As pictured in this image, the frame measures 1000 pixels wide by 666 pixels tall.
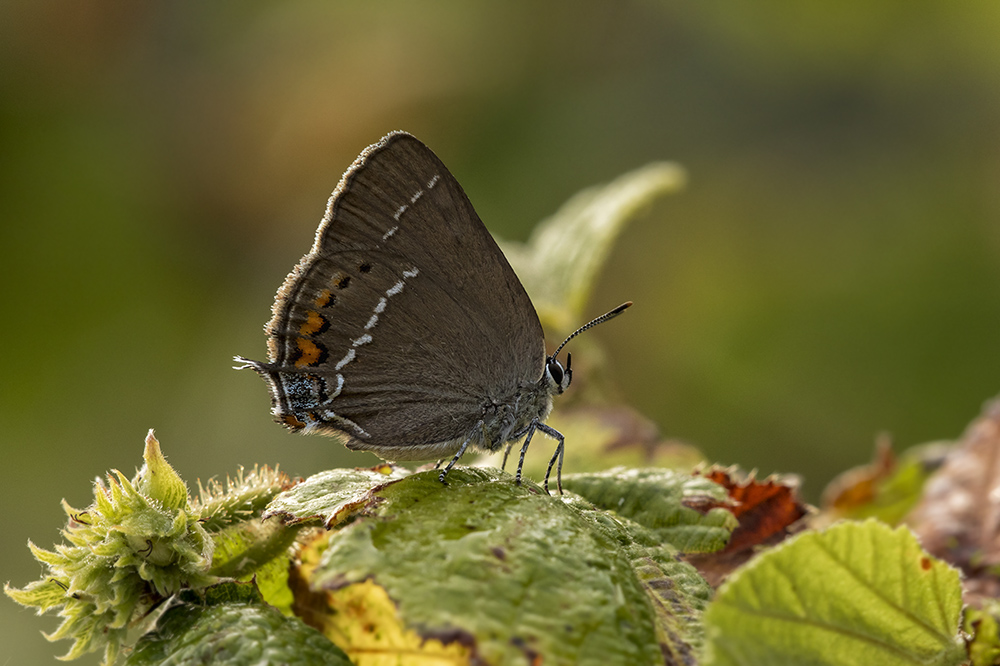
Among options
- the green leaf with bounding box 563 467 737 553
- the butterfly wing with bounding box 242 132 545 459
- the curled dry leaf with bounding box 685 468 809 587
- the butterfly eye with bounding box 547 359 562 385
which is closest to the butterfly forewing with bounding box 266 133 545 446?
the butterfly wing with bounding box 242 132 545 459

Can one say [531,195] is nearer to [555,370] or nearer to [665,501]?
[555,370]

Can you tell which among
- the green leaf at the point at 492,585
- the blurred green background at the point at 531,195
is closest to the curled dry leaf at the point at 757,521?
the green leaf at the point at 492,585

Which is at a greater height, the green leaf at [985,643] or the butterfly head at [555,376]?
the butterfly head at [555,376]

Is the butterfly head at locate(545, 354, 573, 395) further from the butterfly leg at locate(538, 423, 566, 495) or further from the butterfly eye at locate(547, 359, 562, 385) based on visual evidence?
the butterfly leg at locate(538, 423, 566, 495)

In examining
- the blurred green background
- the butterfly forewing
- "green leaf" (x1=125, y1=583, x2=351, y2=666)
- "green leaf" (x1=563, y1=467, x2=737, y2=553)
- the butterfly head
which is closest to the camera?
"green leaf" (x1=125, y1=583, x2=351, y2=666)

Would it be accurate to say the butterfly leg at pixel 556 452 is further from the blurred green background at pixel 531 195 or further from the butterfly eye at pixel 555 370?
the blurred green background at pixel 531 195

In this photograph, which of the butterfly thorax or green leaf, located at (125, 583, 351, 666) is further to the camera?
the butterfly thorax

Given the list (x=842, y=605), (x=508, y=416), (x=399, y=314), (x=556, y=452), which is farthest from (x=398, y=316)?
(x=842, y=605)
